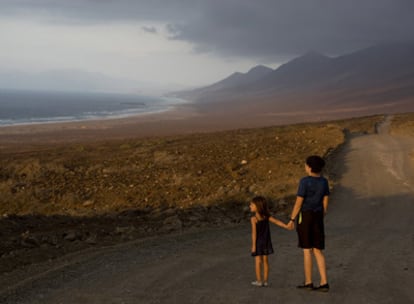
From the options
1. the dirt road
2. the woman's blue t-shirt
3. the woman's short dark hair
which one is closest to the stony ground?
the dirt road

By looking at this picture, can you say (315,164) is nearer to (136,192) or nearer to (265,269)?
(265,269)

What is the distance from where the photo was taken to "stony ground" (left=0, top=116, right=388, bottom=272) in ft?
35.3

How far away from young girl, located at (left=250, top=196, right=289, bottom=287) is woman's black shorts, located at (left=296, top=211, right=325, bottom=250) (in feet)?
0.84

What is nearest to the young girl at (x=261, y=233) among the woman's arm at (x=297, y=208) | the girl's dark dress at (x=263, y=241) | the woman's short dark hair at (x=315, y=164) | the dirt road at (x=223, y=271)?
the girl's dark dress at (x=263, y=241)

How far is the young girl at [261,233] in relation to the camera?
7031 millimetres

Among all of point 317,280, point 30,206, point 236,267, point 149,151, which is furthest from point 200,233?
point 149,151

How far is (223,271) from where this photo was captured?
26.6 ft

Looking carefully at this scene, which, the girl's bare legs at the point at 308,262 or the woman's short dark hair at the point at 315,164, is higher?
the woman's short dark hair at the point at 315,164

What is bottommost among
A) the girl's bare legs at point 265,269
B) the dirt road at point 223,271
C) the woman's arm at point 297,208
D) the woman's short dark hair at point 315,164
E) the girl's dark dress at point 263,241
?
the dirt road at point 223,271

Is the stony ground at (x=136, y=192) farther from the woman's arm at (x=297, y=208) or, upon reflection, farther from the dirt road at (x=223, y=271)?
the woman's arm at (x=297, y=208)

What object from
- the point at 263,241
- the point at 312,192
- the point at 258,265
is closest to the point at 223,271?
the point at 258,265

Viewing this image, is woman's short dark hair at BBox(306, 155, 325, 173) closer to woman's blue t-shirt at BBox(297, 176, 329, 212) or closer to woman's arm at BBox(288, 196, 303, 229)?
woman's blue t-shirt at BBox(297, 176, 329, 212)

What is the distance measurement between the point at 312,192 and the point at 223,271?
85.8 inches

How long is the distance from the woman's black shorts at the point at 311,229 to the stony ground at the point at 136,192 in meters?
4.70
